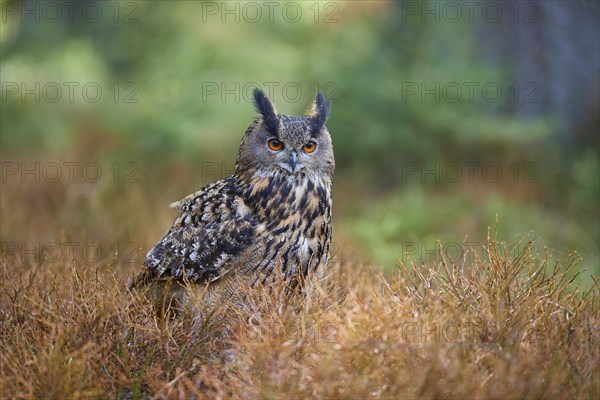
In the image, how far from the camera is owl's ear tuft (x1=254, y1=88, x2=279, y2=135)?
379 centimetres

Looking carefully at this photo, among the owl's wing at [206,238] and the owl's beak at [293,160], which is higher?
the owl's beak at [293,160]

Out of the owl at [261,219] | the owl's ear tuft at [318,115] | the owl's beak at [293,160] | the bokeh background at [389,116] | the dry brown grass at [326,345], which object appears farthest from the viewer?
the bokeh background at [389,116]

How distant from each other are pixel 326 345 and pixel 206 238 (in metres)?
1.20

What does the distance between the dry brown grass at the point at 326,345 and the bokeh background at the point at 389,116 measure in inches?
125

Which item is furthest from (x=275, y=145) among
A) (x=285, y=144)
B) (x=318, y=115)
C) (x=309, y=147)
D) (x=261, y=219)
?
(x=261, y=219)

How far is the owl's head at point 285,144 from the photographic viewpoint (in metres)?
3.75

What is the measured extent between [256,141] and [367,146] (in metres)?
→ 4.34

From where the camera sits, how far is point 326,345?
2.71 meters

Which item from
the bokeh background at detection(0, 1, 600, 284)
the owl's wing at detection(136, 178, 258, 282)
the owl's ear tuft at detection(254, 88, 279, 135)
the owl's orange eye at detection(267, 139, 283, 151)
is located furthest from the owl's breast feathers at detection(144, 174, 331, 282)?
the bokeh background at detection(0, 1, 600, 284)

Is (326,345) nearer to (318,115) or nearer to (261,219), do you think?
(261,219)

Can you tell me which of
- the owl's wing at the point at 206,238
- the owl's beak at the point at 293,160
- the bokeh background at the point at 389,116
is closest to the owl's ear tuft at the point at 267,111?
the owl's beak at the point at 293,160

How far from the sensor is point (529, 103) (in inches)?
318

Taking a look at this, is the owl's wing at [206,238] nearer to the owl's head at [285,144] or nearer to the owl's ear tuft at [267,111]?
the owl's head at [285,144]

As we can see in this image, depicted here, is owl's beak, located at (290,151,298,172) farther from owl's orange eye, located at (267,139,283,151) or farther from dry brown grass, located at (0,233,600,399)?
dry brown grass, located at (0,233,600,399)
